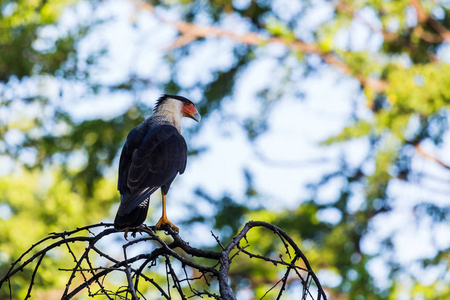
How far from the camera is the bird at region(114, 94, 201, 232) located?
2814 mm

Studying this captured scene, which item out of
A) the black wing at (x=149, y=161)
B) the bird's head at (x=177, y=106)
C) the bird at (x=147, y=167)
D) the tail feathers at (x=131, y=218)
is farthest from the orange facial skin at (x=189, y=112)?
the tail feathers at (x=131, y=218)

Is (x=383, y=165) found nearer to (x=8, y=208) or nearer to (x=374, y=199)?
(x=374, y=199)

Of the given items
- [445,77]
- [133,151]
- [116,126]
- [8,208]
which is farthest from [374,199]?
[8,208]

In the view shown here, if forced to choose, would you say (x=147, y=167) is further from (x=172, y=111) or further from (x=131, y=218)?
(x=172, y=111)

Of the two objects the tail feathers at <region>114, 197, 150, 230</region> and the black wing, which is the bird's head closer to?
the black wing

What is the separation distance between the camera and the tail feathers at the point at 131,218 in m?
2.67

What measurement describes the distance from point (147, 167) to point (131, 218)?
63cm

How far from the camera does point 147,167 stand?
3.33 meters

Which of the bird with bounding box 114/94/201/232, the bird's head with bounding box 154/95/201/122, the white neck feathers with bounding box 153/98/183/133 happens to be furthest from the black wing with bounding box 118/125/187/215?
the bird's head with bounding box 154/95/201/122

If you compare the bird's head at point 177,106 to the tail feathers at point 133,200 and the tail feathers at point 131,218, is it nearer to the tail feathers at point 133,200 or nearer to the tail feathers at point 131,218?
the tail feathers at point 133,200

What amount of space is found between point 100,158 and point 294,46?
12.8ft

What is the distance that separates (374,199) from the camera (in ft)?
29.6

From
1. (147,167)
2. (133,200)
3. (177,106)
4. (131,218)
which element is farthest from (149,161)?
(177,106)

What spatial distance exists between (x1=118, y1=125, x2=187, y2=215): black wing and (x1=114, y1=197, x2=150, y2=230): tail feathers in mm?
82
